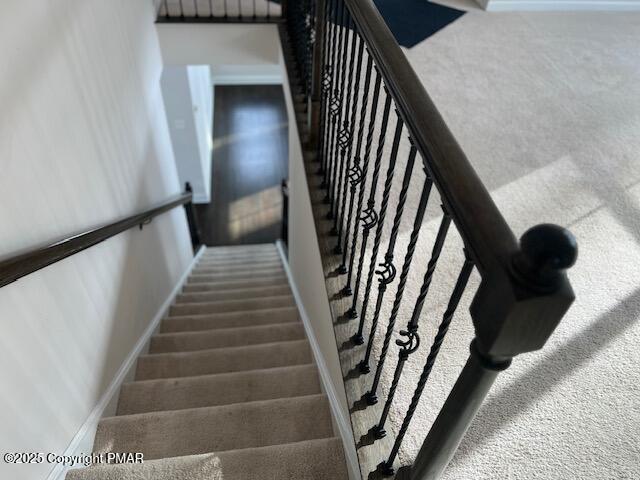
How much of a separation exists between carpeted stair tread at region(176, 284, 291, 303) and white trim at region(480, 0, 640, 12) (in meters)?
2.86

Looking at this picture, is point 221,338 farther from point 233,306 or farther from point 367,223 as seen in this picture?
point 367,223

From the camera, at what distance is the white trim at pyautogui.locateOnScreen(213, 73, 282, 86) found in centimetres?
967

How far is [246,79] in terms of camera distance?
32.1 feet

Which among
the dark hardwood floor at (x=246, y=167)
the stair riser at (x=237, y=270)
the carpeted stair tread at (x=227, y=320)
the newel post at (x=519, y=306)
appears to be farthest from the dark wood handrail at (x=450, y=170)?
the dark hardwood floor at (x=246, y=167)

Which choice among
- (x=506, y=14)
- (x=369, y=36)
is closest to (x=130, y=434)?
(x=369, y=36)

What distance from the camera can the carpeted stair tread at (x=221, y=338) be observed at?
2889 mm

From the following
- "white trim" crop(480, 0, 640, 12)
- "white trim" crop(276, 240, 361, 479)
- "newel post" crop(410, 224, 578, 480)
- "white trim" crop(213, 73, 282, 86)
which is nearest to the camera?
"newel post" crop(410, 224, 578, 480)

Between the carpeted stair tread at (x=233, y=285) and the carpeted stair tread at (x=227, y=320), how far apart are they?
113 centimetres

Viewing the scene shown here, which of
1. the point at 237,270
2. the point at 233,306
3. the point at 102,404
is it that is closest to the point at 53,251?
the point at 102,404

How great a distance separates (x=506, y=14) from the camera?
12.5 feet

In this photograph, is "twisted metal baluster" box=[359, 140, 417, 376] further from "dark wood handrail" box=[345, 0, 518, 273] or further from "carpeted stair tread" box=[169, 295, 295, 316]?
"carpeted stair tread" box=[169, 295, 295, 316]

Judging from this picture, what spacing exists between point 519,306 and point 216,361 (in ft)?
7.01

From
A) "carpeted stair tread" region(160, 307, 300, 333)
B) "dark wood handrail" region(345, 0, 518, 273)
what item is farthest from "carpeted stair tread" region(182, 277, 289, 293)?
"dark wood handrail" region(345, 0, 518, 273)

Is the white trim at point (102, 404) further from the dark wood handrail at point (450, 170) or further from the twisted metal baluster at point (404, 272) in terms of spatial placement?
the dark wood handrail at point (450, 170)
